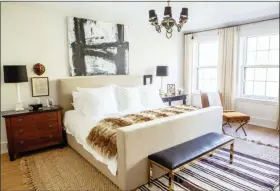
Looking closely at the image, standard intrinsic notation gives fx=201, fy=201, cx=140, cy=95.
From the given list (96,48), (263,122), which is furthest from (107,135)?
(263,122)

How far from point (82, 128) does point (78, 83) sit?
120 cm

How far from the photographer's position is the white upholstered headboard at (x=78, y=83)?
3604mm

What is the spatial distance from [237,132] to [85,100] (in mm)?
3074

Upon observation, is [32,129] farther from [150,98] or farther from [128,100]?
[150,98]

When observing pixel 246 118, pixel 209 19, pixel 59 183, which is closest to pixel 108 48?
pixel 209 19

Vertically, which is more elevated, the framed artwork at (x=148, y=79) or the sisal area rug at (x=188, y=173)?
the framed artwork at (x=148, y=79)

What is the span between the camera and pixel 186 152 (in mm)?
2217

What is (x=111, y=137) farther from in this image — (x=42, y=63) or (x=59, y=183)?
(x=42, y=63)

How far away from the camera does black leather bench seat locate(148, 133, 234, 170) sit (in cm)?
204

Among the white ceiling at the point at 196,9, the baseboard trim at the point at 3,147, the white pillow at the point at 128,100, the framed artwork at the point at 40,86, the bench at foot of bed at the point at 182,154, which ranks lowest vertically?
the baseboard trim at the point at 3,147

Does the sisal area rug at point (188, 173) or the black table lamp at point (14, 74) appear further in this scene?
the black table lamp at point (14, 74)

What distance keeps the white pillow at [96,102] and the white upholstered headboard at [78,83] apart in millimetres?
235

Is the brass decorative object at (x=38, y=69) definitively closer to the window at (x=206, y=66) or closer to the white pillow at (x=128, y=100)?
the white pillow at (x=128, y=100)

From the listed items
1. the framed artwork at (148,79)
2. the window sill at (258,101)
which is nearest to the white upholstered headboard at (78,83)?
the framed artwork at (148,79)
